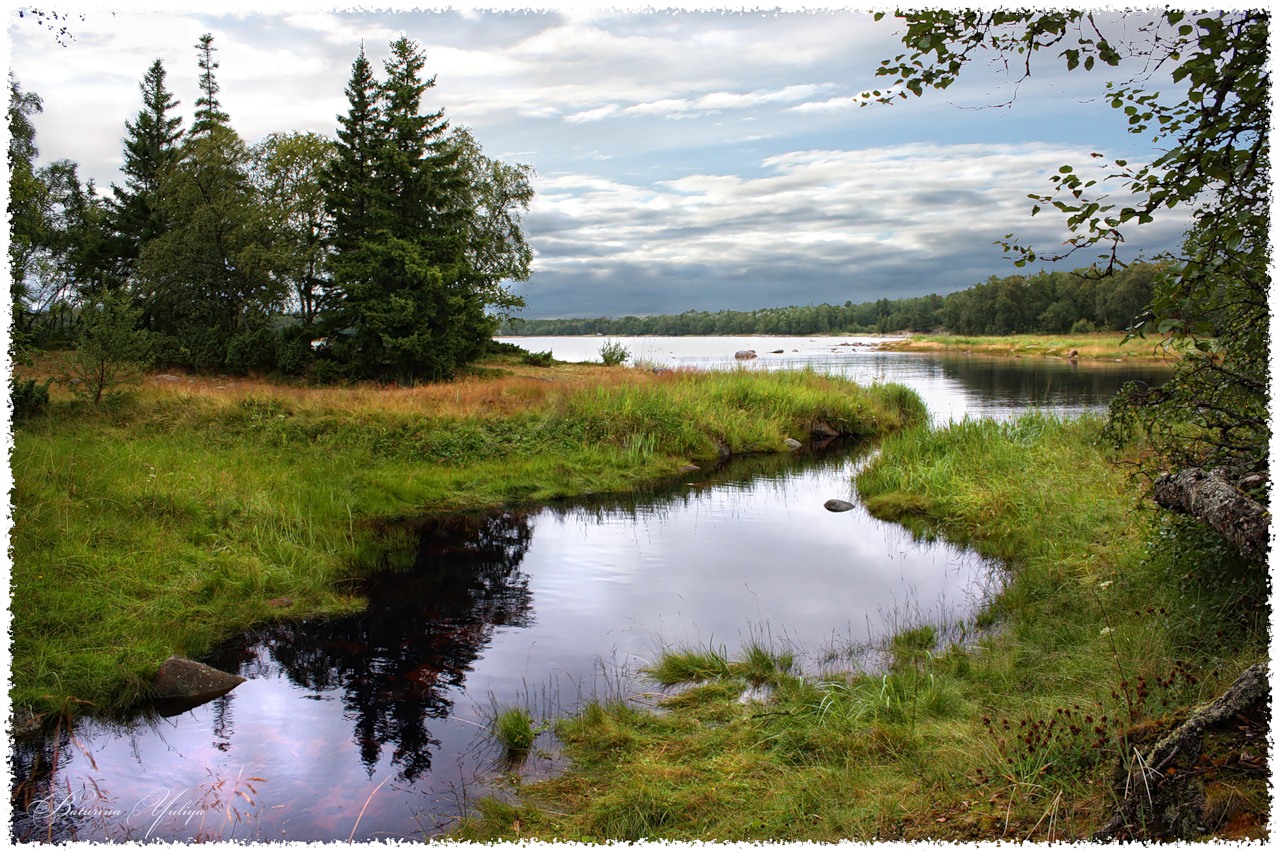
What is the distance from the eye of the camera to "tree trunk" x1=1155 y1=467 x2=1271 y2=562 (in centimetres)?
431

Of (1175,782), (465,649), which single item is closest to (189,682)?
(465,649)

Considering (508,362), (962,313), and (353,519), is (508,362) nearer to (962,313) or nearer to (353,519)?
(353,519)

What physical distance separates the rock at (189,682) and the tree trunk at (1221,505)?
26.2ft

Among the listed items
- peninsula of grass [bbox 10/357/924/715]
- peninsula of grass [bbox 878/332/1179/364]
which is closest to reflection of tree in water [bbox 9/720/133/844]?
peninsula of grass [bbox 10/357/924/715]

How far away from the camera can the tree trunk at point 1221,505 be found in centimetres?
431

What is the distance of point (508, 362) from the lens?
3847 centimetres

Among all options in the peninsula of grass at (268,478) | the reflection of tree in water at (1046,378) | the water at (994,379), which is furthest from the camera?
the reflection of tree in water at (1046,378)

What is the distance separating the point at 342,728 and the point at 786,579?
623cm

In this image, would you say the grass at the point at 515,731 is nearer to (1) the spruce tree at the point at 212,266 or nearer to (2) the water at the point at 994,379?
(2) the water at the point at 994,379

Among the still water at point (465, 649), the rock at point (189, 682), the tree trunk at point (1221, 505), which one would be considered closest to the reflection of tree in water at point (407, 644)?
the still water at point (465, 649)

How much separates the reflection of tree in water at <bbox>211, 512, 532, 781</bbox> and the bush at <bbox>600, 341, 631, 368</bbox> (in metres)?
29.9

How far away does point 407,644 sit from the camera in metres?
8.88

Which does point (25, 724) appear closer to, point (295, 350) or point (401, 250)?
point (401, 250)

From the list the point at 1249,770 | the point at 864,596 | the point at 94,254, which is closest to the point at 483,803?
the point at 1249,770
